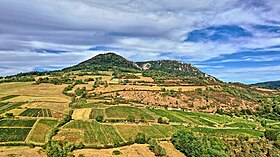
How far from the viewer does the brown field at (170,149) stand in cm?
7056

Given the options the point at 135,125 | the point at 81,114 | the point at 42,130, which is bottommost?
the point at 42,130

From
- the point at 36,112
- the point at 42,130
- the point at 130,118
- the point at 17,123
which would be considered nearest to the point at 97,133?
the point at 42,130

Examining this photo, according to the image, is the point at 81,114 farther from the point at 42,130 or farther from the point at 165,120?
the point at 165,120

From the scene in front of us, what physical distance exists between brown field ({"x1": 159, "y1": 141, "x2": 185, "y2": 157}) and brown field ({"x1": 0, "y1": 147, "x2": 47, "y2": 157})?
31967 mm

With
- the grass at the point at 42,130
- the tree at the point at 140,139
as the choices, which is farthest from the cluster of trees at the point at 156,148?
the grass at the point at 42,130

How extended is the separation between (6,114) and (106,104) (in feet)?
156

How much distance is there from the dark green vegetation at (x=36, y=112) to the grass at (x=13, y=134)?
16505mm

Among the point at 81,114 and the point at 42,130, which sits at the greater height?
the point at 81,114

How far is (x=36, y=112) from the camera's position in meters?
97.4

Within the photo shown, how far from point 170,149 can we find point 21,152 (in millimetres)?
38815

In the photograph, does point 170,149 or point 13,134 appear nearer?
point 13,134

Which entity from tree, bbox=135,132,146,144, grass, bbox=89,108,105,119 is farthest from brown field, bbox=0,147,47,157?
grass, bbox=89,108,105,119

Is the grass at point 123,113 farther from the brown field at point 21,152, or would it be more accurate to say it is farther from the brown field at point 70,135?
the brown field at point 21,152

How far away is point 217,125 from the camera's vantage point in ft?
346
